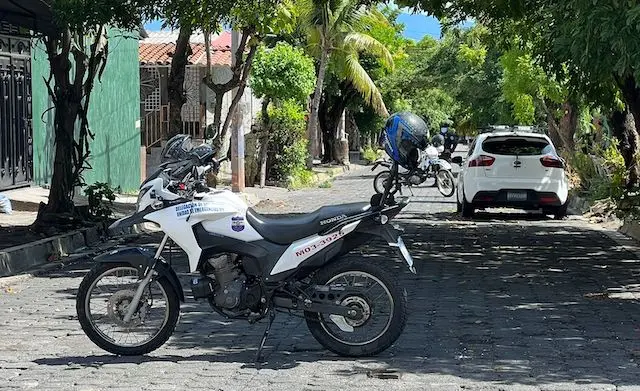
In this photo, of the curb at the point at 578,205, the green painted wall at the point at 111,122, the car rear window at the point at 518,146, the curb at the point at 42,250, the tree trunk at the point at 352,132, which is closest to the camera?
the curb at the point at 42,250

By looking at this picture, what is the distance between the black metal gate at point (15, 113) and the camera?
1903 cm

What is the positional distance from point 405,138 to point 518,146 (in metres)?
12.6

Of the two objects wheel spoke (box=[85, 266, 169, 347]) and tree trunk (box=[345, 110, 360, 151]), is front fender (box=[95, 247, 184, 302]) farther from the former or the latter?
tree trunk (box=[345, 110, 360, 151])

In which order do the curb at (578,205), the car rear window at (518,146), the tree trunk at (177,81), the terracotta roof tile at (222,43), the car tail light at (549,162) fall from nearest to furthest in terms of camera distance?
the tree trunk at (177,81) → the car tail light at (549,162) → the car rear window at (518,146) → the curb at (578,205) → the terracotta roof tile at (222,43)

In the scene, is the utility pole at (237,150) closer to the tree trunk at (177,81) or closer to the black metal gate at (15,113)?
the tree trunk at (177,81)

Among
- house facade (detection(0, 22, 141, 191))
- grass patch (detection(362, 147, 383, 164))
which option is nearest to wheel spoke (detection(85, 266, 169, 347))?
house facade (detection(0, 22, 141, 191))

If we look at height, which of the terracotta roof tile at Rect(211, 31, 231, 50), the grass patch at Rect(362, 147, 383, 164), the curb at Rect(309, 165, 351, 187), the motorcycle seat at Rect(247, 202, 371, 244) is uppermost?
the terracotta roof tile at Rect(211, 31, 231, 50)

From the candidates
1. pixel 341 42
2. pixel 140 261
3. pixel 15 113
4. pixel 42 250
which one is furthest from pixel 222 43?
pixel 140 261

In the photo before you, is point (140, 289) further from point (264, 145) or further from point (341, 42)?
point (341, 42)

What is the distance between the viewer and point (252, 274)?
24.6 ft

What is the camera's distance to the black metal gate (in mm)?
19031

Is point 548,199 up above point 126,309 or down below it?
below

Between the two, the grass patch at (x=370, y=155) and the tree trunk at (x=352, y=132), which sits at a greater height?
the tree trunk at (x=352, y=132)

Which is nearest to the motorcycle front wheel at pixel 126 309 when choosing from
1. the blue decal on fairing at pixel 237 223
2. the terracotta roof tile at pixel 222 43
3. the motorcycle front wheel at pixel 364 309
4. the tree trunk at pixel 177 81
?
the blue decal on fairing at pixel 237 223
